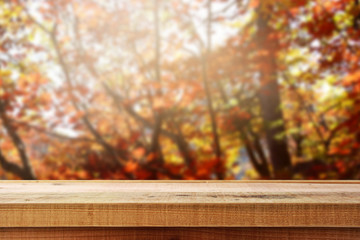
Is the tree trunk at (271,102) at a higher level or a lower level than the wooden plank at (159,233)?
lower

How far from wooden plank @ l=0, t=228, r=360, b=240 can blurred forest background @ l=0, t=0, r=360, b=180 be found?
3918mm

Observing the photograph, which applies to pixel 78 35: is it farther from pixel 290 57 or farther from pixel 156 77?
pixel 290 57

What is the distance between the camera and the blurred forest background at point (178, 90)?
4.62 metres

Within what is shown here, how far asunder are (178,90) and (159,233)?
4.12 meters

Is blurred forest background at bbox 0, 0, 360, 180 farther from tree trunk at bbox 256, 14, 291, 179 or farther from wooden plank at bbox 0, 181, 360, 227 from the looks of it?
wooden plank at bbox 0, 181, 360, 227

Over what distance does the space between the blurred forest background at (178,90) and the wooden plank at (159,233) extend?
3.92 metres

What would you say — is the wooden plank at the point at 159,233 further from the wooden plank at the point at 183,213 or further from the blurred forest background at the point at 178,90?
the blurred forest background at the point at 178,90

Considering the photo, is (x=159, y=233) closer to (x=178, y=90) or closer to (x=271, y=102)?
(x=178, y=90)

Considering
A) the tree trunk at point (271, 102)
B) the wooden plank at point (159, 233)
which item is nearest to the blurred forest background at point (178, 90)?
the tree trunk at point (271, 102)

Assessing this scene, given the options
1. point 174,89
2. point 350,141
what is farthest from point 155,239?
point 350,141

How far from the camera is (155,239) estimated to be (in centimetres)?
57

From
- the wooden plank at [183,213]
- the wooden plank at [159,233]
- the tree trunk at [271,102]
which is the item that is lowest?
the tree trunk at [271,102]

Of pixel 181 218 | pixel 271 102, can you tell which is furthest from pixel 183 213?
pixel 271 102

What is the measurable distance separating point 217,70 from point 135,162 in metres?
1.67
